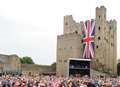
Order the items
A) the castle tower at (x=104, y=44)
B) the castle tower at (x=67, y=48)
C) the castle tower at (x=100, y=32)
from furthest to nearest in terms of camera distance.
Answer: the castle tower at (x=67, y=48), the castle tower at (x=104, y=44), the castle tower at (x=100, y=32)

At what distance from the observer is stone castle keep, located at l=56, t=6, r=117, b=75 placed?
94500 millimetres

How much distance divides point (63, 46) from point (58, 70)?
689 centimetres

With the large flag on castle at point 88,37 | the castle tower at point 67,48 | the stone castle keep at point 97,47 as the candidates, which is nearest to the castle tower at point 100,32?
the stone castle keep at point 97,47

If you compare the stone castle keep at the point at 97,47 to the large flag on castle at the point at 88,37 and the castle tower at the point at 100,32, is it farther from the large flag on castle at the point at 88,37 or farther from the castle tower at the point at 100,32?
the large flag on castle at the point at 88,37

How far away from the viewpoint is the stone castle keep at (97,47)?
310 ft

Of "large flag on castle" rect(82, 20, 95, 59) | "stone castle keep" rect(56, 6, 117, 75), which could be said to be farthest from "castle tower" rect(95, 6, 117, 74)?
"large flag on castle" rect(82, 20, 95, 59)

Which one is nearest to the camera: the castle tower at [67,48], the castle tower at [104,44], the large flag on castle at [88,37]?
the large flag on castle at [88,37]

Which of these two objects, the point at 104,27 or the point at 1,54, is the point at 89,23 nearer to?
the point at 104,27

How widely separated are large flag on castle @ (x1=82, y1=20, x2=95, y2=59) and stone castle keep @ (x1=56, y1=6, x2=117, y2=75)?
1.46m

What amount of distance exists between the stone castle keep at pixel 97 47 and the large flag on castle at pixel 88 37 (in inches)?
57.3

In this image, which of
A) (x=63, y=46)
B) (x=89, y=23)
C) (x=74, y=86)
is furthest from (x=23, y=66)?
(x=74, y=86)

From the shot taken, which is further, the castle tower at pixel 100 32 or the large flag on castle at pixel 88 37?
the castle tower at pixel 100 32

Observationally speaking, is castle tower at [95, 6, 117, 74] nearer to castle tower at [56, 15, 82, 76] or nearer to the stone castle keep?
the stone castle keep

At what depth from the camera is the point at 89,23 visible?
9519 cm
